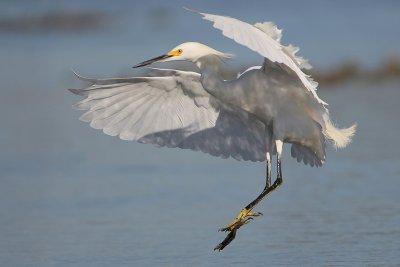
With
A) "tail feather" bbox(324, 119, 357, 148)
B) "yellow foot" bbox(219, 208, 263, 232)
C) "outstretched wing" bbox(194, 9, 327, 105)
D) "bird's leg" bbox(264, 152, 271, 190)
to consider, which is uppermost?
"outstretched wing" bbox(194, 9, 327, 105)

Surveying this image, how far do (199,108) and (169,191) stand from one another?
239 cm

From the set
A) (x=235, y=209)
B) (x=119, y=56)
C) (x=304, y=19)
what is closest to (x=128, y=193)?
(x=235, y=209)

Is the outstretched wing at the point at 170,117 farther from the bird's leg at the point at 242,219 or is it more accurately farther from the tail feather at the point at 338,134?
the tail feather at the point at 338,134

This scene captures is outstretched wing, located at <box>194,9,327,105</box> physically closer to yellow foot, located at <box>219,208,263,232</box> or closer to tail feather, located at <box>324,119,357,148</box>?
tail feather, located at <box>324,119,357,148</box>

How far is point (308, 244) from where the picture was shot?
9.59 metres

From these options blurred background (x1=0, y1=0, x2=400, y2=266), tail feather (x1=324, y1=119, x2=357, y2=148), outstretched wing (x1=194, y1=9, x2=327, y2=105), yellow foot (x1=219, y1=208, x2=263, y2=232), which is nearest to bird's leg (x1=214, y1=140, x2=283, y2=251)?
yellow foot (x1=219, y1=208, x2=263, y2=232)

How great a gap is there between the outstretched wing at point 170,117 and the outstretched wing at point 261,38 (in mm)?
1258

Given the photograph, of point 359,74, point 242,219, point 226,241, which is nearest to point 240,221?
point 242,219

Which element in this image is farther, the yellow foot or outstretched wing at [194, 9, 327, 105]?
the yellow foot

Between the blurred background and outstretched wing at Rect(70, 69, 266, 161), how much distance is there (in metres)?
0.60

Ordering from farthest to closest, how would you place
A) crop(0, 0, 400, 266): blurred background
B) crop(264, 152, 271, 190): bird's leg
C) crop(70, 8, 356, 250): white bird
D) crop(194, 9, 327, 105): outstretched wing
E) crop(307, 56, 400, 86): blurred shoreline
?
crop(307, 56, 400, 86): blurred shoreline, crop(264, 152, 271, 190): bird's leg, crop(0, 0, 400, 266): blurred background, crop(70, 8, 356, 250): white bird, crop(194, 9, 327, 105): outstretched wing

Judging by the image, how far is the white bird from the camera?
909 centimetres

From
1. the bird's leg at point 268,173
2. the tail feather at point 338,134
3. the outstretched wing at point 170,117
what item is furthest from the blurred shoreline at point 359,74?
the tail feather at point 338,134

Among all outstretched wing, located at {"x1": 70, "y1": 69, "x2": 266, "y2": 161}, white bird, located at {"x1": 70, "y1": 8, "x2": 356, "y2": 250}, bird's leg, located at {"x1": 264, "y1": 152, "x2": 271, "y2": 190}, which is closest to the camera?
white bird, located at {"x1": 70, "y1": 8, "x2": 356, "y2": 250}
